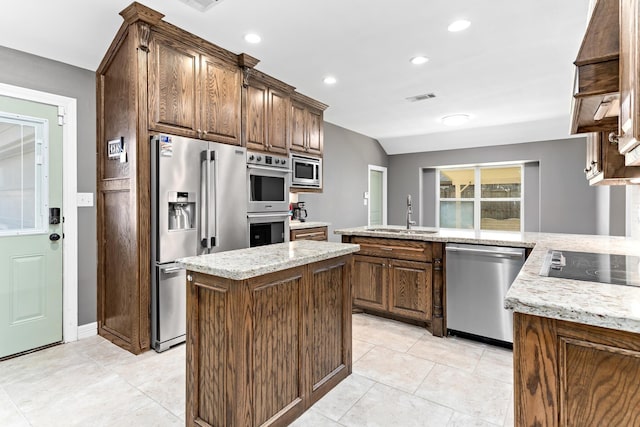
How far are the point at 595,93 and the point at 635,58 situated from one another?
0.29 meters

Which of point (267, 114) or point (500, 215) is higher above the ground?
point (267, 114)

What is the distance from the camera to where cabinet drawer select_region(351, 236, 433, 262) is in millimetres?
3039

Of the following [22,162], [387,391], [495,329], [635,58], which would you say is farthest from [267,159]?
[635,58]

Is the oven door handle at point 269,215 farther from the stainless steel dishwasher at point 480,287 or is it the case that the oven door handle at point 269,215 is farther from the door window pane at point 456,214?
the door window pane at point 456,214

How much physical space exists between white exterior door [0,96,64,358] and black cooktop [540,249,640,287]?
3.57m

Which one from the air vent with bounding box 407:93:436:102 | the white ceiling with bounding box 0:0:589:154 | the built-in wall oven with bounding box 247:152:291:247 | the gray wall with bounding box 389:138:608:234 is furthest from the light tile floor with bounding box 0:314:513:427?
the gray wall with bounding box 389:138:608:234

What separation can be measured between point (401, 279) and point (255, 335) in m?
1.92

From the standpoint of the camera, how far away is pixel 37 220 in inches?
110

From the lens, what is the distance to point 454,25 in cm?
250

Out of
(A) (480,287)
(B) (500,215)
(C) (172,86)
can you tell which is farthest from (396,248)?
(B) (500,215)

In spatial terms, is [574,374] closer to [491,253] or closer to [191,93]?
[491,253]

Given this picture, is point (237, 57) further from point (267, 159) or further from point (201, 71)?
point (267, 159)

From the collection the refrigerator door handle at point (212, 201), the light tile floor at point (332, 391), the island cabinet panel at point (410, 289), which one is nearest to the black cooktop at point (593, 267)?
the light tile floor at point (332, 391)

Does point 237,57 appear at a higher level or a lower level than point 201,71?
higher
